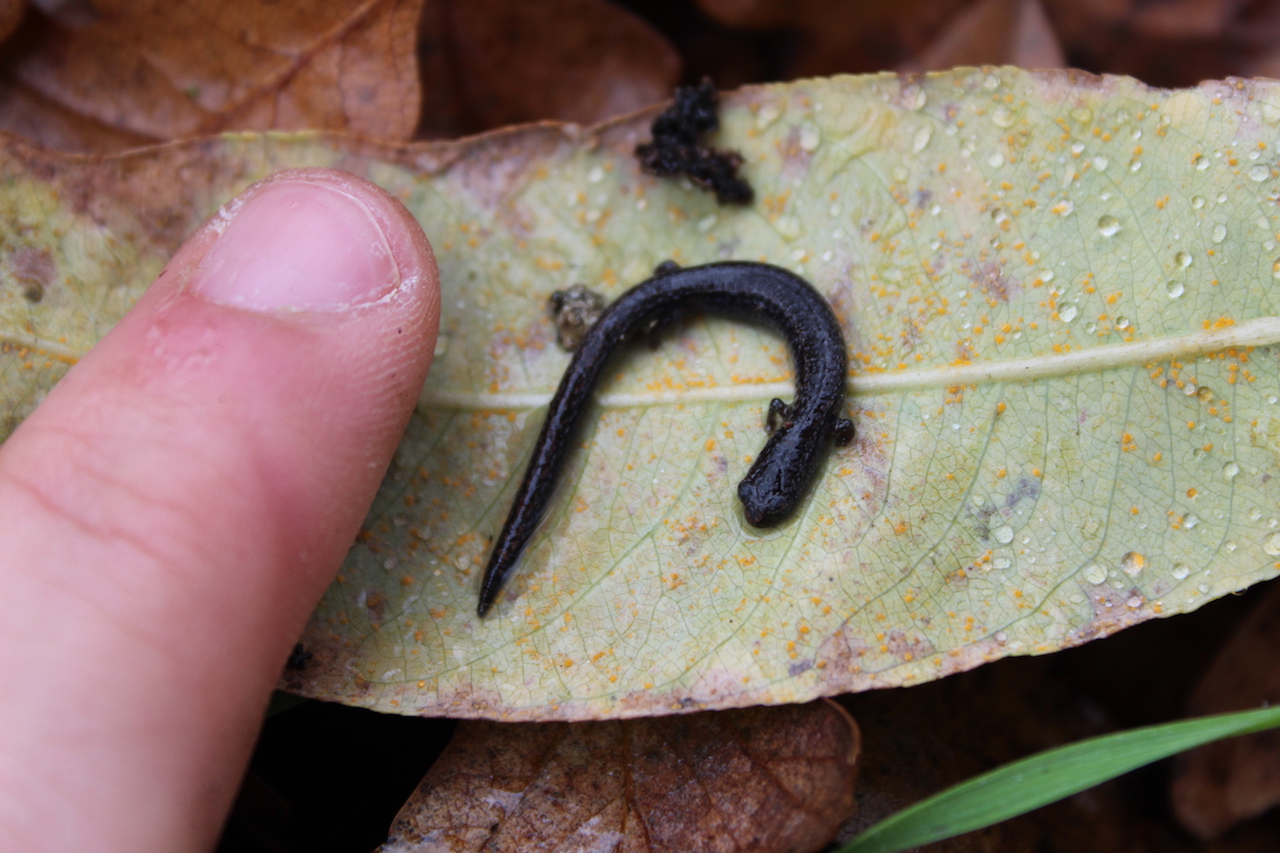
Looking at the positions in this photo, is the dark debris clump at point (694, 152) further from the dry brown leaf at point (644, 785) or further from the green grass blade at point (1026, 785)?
the green grass blade at point (1026, 785)

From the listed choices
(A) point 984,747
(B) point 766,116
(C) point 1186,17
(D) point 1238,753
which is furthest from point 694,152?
(D) point 1238,753

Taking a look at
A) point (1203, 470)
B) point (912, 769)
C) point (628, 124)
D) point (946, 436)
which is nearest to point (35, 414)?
point (628, 124)

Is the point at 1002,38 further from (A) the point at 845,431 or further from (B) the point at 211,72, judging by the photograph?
(B) the point at 211,72

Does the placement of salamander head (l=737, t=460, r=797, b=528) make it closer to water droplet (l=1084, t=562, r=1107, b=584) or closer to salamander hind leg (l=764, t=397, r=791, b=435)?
salamander hind leg (l=764, t=397, r=791, b=435)

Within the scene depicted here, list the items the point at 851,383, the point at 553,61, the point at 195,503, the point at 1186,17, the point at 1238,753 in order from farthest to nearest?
the point at 1186,17, the point at 553,61, the point at 1238,753, the point at 851,383, the point at 195,503

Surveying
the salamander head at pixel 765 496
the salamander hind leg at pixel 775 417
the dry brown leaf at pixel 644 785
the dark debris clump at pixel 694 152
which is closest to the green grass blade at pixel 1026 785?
the dry brown leaf at pixel 644 785

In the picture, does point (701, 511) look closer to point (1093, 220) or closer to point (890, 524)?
point (890, 524)

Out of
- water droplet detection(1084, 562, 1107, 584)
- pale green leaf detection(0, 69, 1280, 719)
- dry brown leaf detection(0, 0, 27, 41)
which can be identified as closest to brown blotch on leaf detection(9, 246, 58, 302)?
pale green leaf detection(0, 69, 1280, 719)

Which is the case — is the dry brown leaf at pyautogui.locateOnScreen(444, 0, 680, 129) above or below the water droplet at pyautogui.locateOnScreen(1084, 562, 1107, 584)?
above
